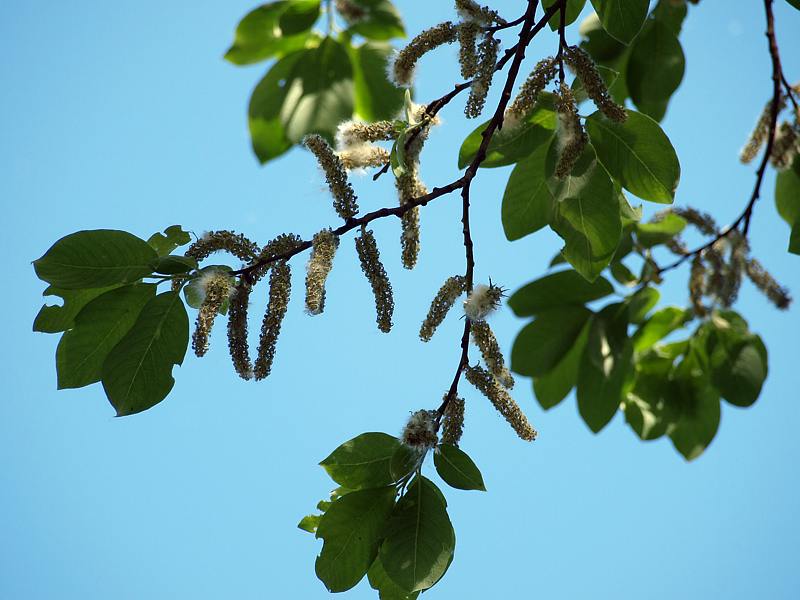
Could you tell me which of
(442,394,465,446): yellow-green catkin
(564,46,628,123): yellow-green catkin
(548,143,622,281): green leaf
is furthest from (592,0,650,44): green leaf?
(442,394,465,446): yellow-green catkin

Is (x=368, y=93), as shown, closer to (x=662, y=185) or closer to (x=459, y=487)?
(x=662, y=185)

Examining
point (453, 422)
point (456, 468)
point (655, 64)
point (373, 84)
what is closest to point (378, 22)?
point (373, 84)

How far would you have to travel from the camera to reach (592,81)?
1.71m

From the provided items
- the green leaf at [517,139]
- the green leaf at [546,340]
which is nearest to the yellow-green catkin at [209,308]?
the green leaf at [517,139]

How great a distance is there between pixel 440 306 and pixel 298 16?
65.7 inches

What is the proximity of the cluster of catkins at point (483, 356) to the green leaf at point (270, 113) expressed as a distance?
4.95 feet

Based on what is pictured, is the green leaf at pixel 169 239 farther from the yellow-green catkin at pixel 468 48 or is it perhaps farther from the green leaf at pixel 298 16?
the green leaf at pixel 298 16

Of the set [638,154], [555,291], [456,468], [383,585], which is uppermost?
[555,291]

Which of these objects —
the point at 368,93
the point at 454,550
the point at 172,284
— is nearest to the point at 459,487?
the point at 454,550

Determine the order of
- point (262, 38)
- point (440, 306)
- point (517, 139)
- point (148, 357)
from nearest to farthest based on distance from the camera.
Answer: point (148, 357) → point (440, 306) → point (517, 139) → point (262, 38)

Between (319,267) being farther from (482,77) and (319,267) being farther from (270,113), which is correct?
(270,113)

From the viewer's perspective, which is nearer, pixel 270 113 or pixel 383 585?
pixel 383 585

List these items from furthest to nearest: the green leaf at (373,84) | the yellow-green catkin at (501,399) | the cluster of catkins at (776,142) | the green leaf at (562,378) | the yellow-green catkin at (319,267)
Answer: the green leaf at (373,84) < the green leaf at (562,378) < the cluster of catkins at (776,142) < the yellow-green catkin at (501,399) < the yellow-green catkin at (319,267)

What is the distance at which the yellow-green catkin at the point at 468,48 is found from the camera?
1.74 metres
